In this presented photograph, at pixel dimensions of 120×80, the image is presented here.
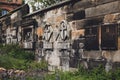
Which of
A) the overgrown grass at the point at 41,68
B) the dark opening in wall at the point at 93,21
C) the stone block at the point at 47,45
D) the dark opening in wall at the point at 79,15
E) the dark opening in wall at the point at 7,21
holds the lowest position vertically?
the overgrown grass at the point at 41,68

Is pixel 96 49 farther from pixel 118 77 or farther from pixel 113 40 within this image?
pixel 118 77

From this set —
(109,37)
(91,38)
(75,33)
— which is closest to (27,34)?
(75,33)

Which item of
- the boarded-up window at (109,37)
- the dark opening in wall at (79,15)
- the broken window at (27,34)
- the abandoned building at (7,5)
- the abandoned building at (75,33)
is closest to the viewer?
the boarded-up window at (109,37)

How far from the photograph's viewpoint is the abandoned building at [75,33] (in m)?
6.69

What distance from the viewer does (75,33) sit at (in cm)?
808

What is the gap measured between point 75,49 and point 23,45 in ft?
14.1

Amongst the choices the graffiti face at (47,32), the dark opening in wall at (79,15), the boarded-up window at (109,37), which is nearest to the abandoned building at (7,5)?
the graffiti face at (47,32)

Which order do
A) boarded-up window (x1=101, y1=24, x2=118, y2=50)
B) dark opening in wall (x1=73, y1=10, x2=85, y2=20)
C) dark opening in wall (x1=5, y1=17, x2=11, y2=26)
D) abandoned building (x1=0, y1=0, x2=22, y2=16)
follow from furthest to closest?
1. abandoned building (x1=0, y1=0, x2=22, y2=16)
2. dark opening in wall (x1=5, y1=17, x2=11, y2=26)
3. dark opening in wall (x1=73, y1=10, x2=85, y2=20)
4. boarded-up window (x1=101, y1=24, x2=118, y2=50)

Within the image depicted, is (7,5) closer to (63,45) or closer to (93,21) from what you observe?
(63,45)

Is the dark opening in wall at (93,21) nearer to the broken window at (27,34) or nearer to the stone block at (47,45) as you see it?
the stone block at (47,45)

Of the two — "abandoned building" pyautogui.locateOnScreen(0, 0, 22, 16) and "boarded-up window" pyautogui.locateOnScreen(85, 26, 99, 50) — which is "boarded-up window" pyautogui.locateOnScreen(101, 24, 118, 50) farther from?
"abandoned building" pyautogui.locateOnScreen(0, 0, 22, 16)

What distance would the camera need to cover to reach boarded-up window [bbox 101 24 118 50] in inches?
258

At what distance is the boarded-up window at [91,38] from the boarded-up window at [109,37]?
0.25m

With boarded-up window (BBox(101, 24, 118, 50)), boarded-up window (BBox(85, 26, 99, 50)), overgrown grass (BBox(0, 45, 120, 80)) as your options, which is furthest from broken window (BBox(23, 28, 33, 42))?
boarded-up window (BBox(101, 24, 118, 50))
